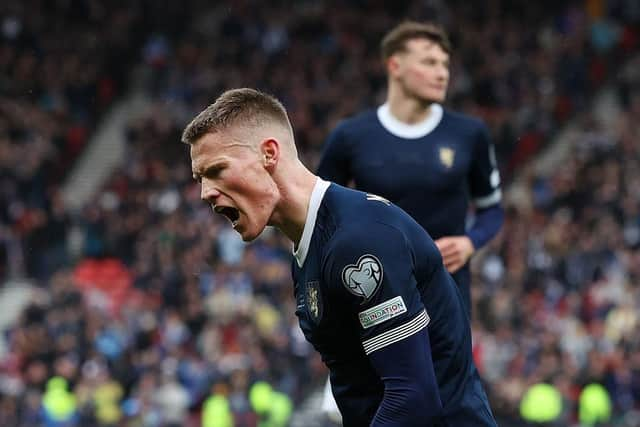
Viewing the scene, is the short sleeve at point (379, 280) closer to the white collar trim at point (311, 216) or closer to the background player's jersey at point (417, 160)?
the white collar trim at point (311, 216)

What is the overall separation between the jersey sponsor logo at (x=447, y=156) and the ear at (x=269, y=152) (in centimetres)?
219

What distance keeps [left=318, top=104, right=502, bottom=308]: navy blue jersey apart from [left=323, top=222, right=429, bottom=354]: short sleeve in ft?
7.21

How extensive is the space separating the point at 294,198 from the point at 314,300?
0.31 metres

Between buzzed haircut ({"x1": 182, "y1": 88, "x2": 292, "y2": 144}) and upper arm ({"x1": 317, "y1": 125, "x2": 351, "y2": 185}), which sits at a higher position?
buzzed haircut ({"x1": 182, "y1": 88, "x2": 292, "y2": 144})

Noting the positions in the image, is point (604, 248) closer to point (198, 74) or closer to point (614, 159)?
point (614, 159)

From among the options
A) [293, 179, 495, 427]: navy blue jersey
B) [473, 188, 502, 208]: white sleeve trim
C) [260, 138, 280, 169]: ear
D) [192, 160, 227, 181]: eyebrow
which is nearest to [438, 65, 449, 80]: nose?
[473, 188, 502, 208]: white sleeve trim

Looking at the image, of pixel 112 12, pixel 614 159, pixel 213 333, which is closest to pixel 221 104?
pixel 213 333

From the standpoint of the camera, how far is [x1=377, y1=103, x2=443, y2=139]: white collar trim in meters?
5.77

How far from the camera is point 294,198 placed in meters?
3.65

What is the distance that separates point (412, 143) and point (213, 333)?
386 inches

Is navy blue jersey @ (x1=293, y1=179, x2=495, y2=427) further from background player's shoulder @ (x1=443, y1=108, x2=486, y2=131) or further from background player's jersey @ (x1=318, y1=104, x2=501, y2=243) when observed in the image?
background player's shoulder @ (x1=443, y1=108, x2=486, y2=131)

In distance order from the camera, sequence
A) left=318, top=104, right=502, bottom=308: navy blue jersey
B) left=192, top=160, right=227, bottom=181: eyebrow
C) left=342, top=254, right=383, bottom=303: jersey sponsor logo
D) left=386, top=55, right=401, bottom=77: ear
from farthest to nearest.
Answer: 1. left=386, top=55, right=401, bottom=77: ear
2. left=318, top=104, right=502, bottom=308: navy blue jersey
3. left=192, top=160, right=227, bottom=181: eyebrow
4. left=342, top=254, right=383, bottom=303: jersey sponsor logo

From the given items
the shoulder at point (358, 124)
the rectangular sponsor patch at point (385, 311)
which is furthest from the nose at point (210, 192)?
the shoulder at point (358, 124)

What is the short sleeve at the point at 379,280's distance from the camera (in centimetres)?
339
